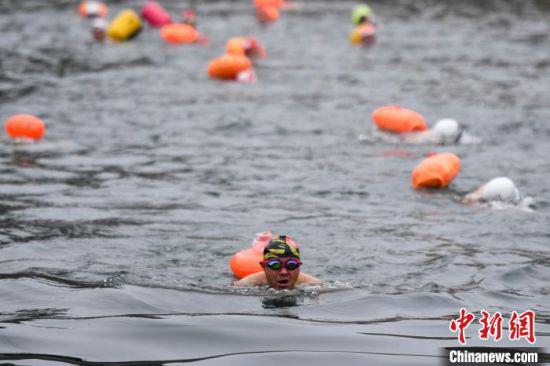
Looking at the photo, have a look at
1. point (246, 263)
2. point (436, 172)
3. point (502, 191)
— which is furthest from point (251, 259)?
point (436, 172)

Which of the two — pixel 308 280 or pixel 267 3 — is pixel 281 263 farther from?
pixel 267 3

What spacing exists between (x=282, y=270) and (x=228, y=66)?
39.5 feet

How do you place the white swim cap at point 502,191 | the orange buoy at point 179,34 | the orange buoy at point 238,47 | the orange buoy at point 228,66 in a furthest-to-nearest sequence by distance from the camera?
1. the orange buoy at point 179,34
2. the orange buoy at point 238,47
3. the orange buoy at point 228,66
4. the white swim cap at point 502,191

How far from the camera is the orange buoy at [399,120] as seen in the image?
1588 cm

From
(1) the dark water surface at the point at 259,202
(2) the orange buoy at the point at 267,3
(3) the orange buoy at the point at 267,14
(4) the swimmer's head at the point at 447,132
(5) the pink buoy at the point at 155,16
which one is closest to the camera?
(1) the dark water surface at the point at 259,202

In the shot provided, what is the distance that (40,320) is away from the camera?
8.46 meters

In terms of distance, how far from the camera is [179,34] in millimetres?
25266

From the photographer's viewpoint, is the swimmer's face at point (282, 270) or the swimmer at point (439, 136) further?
the swimmer at point (439, 136)

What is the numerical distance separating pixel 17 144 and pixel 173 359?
8.96m

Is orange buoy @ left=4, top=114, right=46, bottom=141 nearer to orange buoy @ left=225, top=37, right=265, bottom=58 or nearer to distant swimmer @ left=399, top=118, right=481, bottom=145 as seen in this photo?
distant swimmer @ left=399, top=118, right=481, bottom=145

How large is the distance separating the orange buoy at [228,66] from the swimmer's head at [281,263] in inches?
465

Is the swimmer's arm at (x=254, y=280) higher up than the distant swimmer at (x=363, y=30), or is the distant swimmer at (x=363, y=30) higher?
the distant swimmer at (x=363, y=30)

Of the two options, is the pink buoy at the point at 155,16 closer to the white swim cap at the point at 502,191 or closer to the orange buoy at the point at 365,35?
the orange buoy at the point at 365,35

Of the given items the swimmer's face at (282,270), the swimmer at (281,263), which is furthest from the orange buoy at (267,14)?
the swimmer's face at (282,270)
